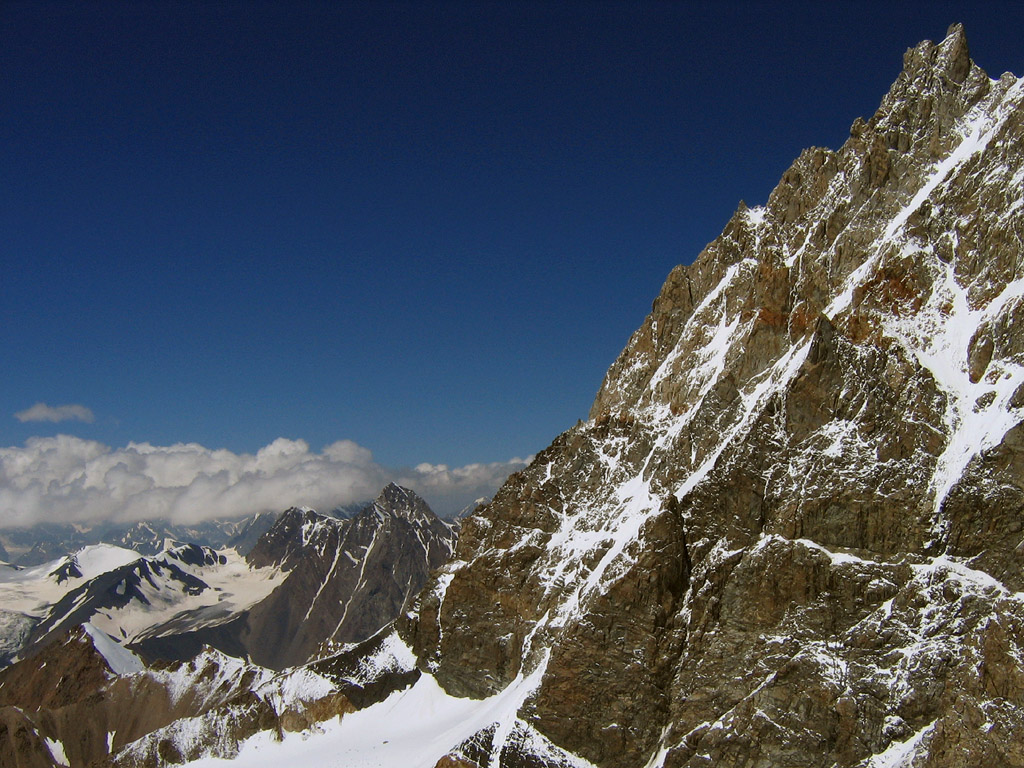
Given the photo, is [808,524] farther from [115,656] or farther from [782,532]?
[115,656]

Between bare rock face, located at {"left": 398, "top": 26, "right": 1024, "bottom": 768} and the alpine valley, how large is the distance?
25 cm

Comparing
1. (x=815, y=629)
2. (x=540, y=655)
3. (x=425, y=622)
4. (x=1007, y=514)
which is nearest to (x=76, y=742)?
(x=425, y=622)

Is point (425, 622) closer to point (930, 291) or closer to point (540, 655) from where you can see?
point (540, 655)

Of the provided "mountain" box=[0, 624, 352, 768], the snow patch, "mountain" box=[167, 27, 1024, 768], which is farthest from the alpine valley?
the snow patch

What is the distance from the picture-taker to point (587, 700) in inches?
3164

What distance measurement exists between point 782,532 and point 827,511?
4735 mm

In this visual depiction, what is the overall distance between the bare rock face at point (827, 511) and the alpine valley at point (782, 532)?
0.25m

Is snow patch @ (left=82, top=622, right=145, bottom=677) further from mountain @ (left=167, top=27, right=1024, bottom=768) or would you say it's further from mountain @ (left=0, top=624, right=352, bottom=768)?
mountain @ (left=167, top=27, right=1024, bottom=768)

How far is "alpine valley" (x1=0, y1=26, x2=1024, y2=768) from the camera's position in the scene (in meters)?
63.4

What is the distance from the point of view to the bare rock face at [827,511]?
206ft

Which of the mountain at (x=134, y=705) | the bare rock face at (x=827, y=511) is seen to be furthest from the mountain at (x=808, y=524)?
the mountain at (x=134, y=705)

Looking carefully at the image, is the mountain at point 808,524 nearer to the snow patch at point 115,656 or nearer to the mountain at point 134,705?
the mountain at point 134,705

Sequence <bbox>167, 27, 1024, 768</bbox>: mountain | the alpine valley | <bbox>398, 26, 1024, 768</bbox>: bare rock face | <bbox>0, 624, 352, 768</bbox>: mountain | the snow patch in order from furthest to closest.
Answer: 1. the snow patch
2. <bbox>0, 624, 352, 768</bbox>: mountain
3. the alpine valley
4. <bbox>167, 27, 1024, 768</bbox>: mountain
5. <bbox>398, 26, 1024, 768</bbox>: bare rock face

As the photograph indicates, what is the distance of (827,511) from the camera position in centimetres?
7088
